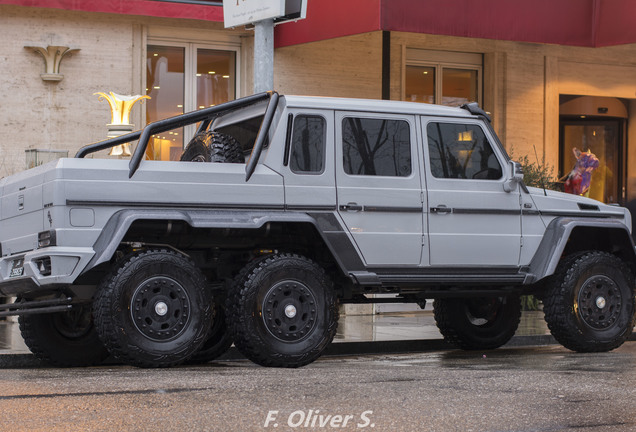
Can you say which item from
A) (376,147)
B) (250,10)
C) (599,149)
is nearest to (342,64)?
(599,149)

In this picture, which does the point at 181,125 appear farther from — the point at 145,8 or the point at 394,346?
the point at 145,8

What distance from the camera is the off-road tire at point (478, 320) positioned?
1098cm

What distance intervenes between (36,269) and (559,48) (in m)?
15.5

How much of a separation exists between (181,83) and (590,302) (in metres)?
10.1

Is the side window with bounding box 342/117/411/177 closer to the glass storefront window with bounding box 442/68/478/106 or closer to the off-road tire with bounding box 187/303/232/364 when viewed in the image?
the off-road tire with bounding box 187/303/232/364

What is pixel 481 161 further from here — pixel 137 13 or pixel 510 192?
pixel 137 13

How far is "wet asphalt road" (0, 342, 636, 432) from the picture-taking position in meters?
→ 5.74

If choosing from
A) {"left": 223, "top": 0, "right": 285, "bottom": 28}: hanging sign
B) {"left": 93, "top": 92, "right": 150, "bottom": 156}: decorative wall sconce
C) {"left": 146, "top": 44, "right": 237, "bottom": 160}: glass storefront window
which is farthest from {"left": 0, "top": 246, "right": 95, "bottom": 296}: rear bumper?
{"left": 146, "top": 44, "right": 237, "bottom": 160}: glass storefront window

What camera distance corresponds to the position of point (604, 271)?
1007 centimetres

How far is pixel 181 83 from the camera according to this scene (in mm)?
18359

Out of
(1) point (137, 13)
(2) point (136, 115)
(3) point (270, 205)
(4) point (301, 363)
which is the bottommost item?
(4) point (301, 363)

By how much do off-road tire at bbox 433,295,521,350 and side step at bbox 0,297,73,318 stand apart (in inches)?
167

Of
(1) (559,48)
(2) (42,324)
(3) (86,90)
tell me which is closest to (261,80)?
(2) (42,324)

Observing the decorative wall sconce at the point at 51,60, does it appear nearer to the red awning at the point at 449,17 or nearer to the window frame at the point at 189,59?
the red awning at the point at 449,17
